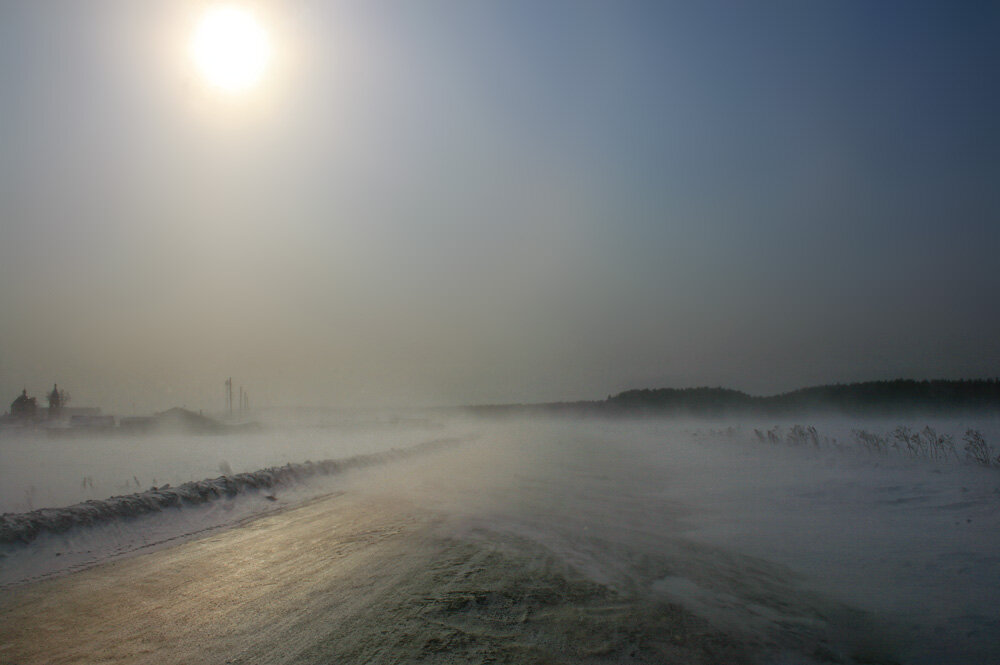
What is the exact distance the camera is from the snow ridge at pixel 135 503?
768cm

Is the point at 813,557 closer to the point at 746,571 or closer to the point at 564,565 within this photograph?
the point at 746,571

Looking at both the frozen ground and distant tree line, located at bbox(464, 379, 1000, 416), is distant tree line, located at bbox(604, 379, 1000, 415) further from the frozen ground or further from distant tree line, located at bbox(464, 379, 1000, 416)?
the frozen ground

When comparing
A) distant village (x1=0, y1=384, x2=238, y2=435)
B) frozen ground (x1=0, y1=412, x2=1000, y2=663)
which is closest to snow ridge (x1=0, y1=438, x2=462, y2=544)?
frozen ground (x1=0, y1=412, x2=1000, y2=663)

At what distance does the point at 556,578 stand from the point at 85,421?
2489 inches

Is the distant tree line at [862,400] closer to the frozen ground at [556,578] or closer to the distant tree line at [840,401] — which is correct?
the distant tree line at [840,401]

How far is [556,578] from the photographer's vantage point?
19.6ft

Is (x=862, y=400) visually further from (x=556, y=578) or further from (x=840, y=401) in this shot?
(x=556, y=578)

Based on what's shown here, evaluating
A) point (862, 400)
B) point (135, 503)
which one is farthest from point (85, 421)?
point (862, 400)

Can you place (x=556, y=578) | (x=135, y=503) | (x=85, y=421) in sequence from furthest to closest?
(x=85, y=421) < (x=135, y=503) < (x=556, y=578)

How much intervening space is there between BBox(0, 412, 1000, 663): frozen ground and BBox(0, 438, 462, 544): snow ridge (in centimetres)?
26

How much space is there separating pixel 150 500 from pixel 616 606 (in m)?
9.34

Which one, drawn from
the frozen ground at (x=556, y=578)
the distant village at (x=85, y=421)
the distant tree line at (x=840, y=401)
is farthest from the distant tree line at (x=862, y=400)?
the distant village at (x=85, y=421)

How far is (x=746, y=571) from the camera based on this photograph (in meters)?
6.79

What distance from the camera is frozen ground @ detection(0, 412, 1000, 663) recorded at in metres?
4.35
